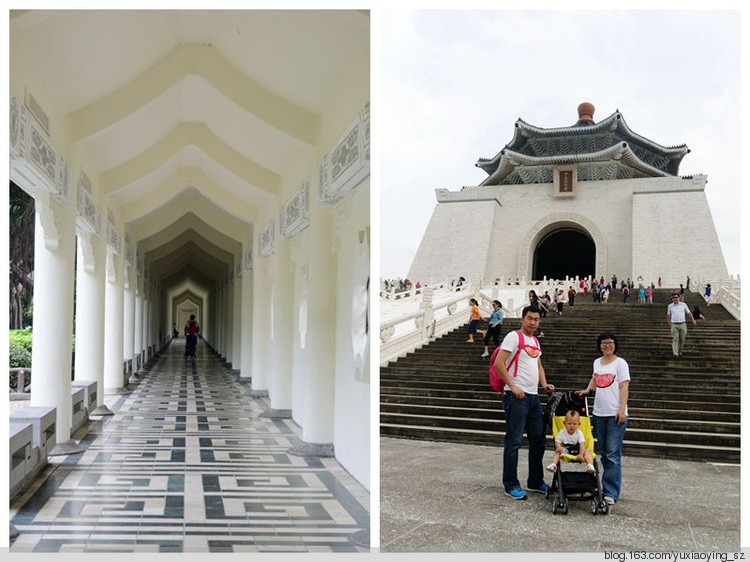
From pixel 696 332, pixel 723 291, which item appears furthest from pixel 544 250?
pixel 696 332

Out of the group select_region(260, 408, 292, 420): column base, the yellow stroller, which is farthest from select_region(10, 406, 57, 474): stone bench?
the yellow stroller

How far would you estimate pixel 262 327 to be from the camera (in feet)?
40.9

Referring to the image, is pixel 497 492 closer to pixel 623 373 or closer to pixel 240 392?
pixel 623 373

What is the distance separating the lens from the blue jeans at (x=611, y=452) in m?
4.52

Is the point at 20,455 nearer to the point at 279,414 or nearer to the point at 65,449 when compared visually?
the point at 65,449

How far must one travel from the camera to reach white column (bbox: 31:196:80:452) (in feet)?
22.3

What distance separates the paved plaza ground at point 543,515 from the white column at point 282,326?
161 inches

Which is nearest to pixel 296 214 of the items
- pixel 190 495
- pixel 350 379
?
pixel 350 379

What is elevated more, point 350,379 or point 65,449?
point 350,379

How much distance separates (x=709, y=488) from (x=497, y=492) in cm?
149

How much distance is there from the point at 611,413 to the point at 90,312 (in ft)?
22.7

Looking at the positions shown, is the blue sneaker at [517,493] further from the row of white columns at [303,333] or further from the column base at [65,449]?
the column base at [65,449]

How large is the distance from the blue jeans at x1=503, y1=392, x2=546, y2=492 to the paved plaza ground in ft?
0.43

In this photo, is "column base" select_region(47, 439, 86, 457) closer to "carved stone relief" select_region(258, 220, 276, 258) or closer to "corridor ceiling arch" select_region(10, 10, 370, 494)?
"corridor ceiling arch" select_region(10, 10, 370, 494)
